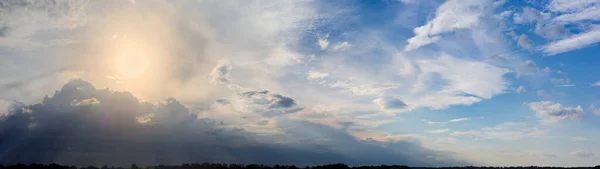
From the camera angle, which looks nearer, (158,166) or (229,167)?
(158,166)

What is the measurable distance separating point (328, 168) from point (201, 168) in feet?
113

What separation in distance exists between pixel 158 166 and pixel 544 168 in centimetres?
17943

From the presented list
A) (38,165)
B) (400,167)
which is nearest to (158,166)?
(38,165)

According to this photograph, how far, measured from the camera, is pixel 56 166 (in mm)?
72625

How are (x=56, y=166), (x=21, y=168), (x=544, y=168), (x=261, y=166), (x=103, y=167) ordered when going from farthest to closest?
(x=544, y=168), (x=261, y=166), (x=103, y=167), (x=56, y=166), (x=21, y=168)

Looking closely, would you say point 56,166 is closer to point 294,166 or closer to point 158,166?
point 158,166

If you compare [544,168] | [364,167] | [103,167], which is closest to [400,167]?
[364,167]

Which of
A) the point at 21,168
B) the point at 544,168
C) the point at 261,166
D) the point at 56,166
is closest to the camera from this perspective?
the point at 21,168

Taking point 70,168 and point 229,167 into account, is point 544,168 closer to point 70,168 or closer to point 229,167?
point 229,167

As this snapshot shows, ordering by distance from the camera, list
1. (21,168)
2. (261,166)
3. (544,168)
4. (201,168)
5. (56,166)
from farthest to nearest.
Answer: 1. (544,168)
2. (261,166)
3. (201,168)
4. (56,166)
5. (21,168)

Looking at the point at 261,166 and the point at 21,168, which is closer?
the point at 21,168

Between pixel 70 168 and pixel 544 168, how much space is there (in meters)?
195

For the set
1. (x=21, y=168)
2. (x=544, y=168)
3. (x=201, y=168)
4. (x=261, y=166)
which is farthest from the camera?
(x=544, y=168)

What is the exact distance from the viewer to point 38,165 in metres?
71.2
